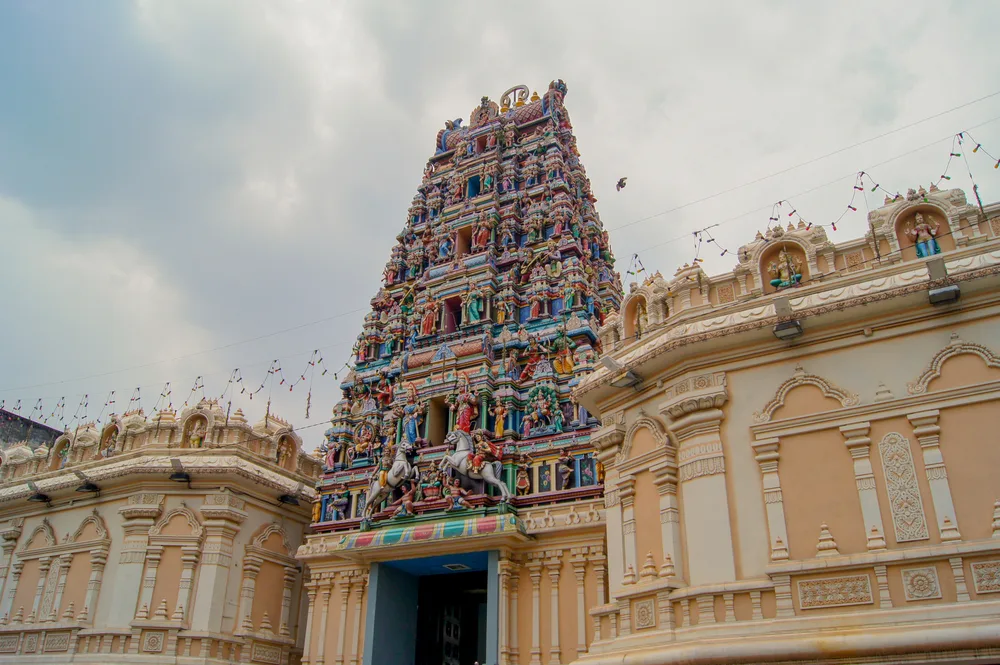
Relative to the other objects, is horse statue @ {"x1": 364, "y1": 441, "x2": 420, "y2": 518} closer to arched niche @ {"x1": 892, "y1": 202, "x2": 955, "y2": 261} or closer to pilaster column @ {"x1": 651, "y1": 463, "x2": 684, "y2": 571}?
pilaster column @ {"x1": 651, "y1": 463, "x2": 684, "y2": 571}

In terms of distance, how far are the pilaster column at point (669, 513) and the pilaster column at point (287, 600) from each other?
52.9 ft

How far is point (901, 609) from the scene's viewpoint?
12945 mm

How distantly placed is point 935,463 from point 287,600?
843 inches

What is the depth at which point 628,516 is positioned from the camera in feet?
57.2

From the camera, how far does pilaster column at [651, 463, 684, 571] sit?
15844 millimetres

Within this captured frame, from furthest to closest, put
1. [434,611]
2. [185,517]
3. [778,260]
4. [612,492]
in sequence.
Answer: [185,517], [434,611], [612,492], [778,260]

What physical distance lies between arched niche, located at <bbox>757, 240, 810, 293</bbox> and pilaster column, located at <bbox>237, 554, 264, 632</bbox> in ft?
62.5

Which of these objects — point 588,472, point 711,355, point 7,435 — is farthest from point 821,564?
point 7,435

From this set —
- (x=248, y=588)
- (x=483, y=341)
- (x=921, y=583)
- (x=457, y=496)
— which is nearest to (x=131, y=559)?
(x=248, y=588)

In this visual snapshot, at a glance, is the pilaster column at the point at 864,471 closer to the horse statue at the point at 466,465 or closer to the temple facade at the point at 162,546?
the horse statue at the point at 466,465

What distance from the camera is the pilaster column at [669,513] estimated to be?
1584cm

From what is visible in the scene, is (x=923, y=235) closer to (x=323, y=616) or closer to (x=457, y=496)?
(x=457, y=496)

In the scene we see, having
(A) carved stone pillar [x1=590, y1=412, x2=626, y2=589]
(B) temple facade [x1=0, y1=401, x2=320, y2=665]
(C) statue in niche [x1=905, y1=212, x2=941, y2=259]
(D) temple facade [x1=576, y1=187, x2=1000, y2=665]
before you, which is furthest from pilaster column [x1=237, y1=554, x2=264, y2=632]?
(C) statue in niche [x1=905, y1=212, x2=941, y2=259]

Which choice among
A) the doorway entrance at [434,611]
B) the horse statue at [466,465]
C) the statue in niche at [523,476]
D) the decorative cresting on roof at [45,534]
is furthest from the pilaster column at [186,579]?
the statue in niche at [523,476]
